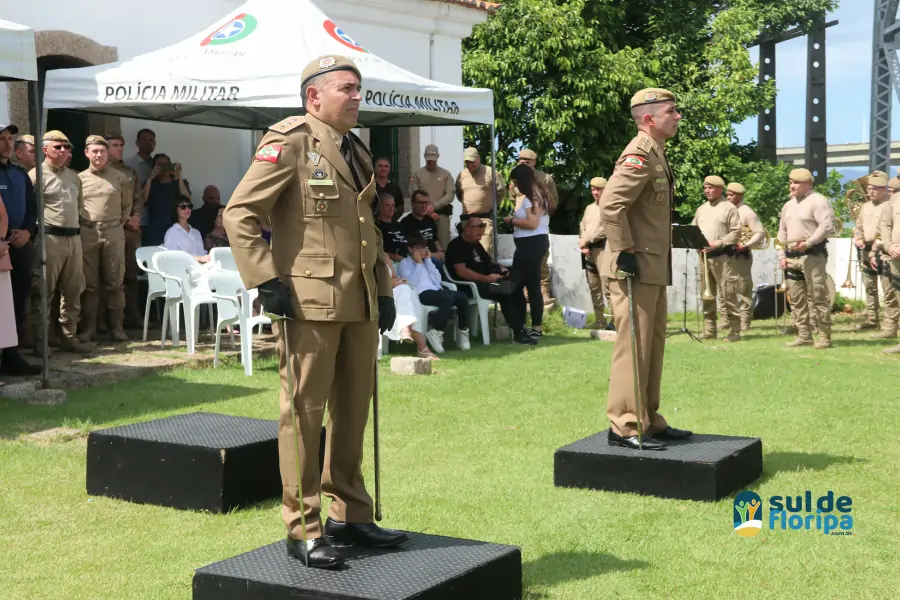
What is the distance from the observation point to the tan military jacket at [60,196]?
34.7 feet

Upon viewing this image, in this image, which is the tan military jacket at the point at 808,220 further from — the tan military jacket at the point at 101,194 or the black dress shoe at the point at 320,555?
the black dress shoe at the point at 320,555

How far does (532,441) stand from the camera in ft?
25.8

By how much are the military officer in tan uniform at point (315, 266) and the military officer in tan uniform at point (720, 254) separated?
406 inches

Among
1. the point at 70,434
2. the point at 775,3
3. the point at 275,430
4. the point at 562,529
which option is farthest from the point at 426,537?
the point at 775,3

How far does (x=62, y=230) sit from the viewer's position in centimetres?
1073

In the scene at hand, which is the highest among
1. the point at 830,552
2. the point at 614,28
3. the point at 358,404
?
the point at 614,28

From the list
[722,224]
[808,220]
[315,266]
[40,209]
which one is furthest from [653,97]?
[722,224]

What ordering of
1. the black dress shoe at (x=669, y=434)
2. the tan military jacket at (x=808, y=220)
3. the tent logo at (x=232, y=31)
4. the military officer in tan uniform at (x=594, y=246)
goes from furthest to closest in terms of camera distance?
the military officer in tan uniform at (x=594, y=246)
the tan military jacket at (x=808, y=220)
the tent logo at (x=232, y=31)
the black dress shoe at (x=669, y=434)

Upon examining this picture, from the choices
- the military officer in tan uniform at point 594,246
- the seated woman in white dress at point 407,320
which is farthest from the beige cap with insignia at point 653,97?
the military officer in tan uniform at point 594,246

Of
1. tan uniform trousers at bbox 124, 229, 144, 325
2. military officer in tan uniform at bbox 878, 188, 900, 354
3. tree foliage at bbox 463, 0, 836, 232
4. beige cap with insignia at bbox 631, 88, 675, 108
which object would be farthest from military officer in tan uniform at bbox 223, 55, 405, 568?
tree foliage at bbox 463, 0, 836, 232

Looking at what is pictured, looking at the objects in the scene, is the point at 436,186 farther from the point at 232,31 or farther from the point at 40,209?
the point at 40,209

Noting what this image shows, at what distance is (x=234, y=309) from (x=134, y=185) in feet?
8.35

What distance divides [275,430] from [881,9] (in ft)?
104

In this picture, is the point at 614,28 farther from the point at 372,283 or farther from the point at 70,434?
the point at 372,283
